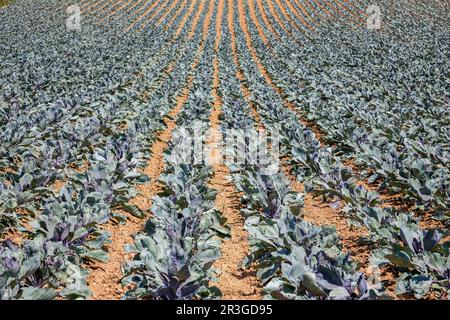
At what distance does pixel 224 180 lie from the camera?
9.06 meters

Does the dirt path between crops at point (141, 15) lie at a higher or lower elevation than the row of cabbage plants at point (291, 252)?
higher

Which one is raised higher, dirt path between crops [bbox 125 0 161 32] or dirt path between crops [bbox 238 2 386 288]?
dirt path between crops [bbox 125 0 161 32]

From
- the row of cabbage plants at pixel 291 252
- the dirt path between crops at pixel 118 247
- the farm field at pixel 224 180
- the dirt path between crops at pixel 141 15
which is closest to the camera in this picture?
the row of cabbage plants at pixel 291 252

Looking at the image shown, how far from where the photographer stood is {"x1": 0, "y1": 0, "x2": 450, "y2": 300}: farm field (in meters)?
4.63

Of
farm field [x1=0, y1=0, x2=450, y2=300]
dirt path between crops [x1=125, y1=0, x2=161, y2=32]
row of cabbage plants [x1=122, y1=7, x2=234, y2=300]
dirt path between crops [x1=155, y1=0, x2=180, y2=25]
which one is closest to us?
row of cabbage plants [x1=122, y1=7, x2=234, y2=300]

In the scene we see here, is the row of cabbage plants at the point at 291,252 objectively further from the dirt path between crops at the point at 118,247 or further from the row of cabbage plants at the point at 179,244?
the dirt path between crops at the point at 118,247

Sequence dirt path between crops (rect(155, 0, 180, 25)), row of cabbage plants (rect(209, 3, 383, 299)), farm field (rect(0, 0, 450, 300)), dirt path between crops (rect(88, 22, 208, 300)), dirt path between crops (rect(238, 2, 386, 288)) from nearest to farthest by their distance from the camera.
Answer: row of cabbage plants (rect(209, 3, 383, 299)) → farm field (rect(0, 0, 450, 300)) → dirt path between crops (rect(88, 22, 208, 300)) → dirt path between crops (rect(238, 2, 386, 288)) → dirt path between crops (rect(155, 0, 180, 25))

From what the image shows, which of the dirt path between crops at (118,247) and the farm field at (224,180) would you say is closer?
the farm field at (224,180)

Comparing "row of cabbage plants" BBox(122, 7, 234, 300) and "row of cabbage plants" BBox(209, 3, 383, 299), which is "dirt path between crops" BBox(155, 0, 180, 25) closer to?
"row of cabbage plants" BBox(122, 7, 234, 300)

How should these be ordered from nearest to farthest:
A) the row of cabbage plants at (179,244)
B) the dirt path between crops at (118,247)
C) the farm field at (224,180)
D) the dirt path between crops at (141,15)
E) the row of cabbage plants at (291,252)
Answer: the row of cabbage plants at (291,252), the row of cabbage plants at (179,244), the farm field at (224,180), the dirt path between crops at (118,247), the dirt path between crops at (141,15)

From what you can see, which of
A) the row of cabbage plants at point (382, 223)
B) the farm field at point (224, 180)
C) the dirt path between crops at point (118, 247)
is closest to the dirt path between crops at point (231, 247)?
the farm field at point (224, 180)

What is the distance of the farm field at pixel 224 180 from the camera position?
15.2 ft

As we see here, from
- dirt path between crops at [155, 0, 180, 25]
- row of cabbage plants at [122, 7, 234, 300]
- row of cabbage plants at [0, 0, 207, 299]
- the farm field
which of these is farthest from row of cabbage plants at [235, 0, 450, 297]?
dirt path between crops at [155, 0, 180, 25]

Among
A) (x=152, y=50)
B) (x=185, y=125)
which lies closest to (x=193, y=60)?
(x=152, y=50)
